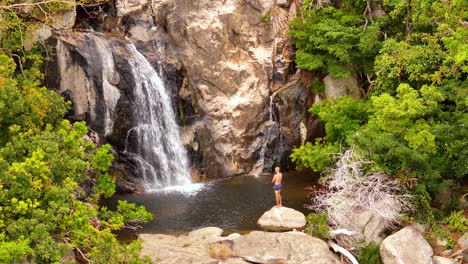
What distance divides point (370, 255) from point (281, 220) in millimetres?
3190

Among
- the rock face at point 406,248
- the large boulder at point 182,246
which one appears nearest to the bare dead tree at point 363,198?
the rock face at point 406,248

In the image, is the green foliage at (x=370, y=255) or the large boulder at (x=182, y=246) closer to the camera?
the large boulder at (x=182, y=246)

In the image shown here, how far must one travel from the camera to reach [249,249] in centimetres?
1205

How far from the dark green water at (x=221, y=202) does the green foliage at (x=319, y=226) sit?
6.46 feet

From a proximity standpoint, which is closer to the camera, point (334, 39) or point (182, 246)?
point (182, 246)

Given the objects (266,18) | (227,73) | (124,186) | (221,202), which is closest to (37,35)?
(124,186)

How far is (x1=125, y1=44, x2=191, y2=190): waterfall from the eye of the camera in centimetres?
1930

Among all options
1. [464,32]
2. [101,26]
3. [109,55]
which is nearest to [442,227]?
[464,32]

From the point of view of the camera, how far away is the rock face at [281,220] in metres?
14.3

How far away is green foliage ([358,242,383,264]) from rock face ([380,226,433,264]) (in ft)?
0.50

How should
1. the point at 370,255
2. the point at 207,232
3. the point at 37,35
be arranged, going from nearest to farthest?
the point at 370,255
the point at 207,232
the point at 37,35

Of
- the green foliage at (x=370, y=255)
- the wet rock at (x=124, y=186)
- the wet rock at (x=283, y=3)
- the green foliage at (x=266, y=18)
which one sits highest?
the wet rock at (x=283, y=3)

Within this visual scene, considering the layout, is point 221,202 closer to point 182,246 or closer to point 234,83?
point 182,246

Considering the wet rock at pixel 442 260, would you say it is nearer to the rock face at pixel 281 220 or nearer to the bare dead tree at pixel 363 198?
the bare dead tree at pixel 363 198
